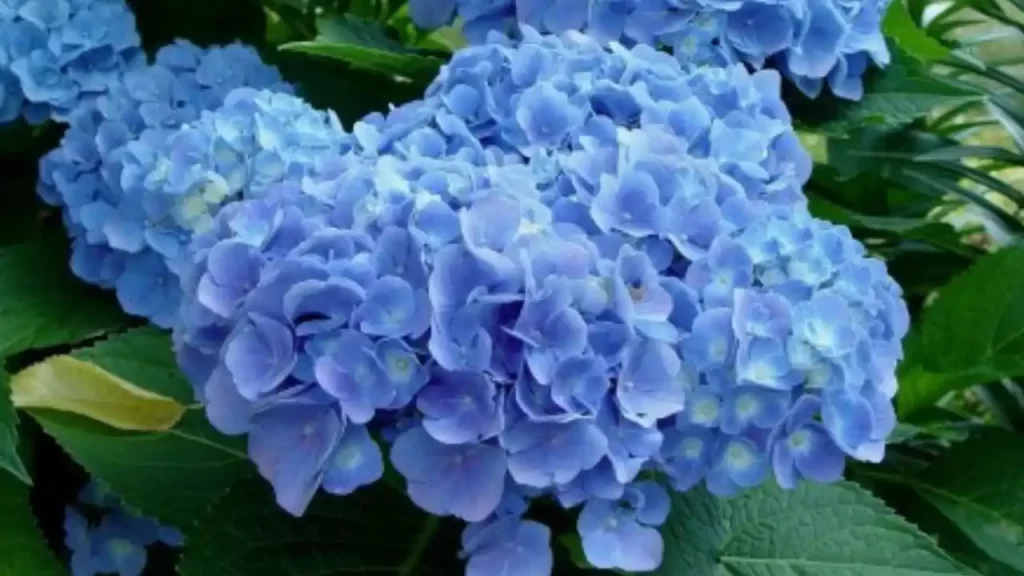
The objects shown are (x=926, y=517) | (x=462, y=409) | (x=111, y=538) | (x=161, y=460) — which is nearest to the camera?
(x=462, y=409)

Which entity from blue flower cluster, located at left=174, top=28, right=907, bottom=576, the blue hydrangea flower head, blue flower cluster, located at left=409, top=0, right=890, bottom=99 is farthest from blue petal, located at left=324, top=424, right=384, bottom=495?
blue flower cluster, located at left=409, top=0, right=890, bottom=99

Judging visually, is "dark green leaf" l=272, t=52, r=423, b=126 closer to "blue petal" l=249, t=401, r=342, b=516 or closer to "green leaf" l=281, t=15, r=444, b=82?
"green leaf" l=281, t=15, r=444, b=82

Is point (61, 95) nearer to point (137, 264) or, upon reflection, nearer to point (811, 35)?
point (137, 264)

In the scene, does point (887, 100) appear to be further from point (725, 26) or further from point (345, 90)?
point (345, 90)

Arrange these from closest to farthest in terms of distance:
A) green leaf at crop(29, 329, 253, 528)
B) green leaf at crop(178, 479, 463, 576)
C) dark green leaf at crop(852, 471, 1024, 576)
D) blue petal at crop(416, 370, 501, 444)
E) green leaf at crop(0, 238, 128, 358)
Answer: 1. blue petal at crop(416, 370, 501, 444)
2. green leaf at crop(178, 479, 463, 576)
3. green leaf at crop(29, 329, 253, 528)
4. green leaf at crop(0, 238, 128, 358)
5. dark green leaf at crop(852, 471, 1024, 576)

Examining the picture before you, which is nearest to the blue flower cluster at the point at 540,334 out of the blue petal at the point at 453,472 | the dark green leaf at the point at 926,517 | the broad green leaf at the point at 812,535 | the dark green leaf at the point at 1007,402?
the blue petal at the point at 453,472

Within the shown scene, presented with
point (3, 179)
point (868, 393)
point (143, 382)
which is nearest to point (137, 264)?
point (143, 382)

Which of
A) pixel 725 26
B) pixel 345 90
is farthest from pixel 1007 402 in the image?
pixel 345 90

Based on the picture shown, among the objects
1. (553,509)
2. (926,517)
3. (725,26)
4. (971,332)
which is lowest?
(926,517)
